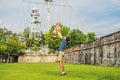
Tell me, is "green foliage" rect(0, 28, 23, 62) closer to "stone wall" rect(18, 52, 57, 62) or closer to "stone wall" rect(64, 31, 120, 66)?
"stone wall" rect(18, 52, 57, 62)

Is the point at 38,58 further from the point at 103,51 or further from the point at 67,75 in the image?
the point at 67,75

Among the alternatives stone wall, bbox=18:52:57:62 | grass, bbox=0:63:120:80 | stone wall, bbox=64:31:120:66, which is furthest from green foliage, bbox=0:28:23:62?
grass, bbox=0:63:120:80

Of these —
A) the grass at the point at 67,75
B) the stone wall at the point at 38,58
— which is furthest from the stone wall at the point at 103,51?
the stone wall at the point at 38,58

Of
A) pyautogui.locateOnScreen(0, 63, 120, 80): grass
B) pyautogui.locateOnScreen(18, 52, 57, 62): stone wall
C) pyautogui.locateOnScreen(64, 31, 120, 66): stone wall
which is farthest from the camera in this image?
pyautogui.locateOnScreen(18, 52, 57, 62): stone wall

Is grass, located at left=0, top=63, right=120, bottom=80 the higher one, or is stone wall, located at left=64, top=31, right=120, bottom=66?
stone wall, located at left=64, top=31, right=120, bottom=66

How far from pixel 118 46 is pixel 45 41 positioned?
2476 inches

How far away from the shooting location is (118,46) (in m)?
23.2

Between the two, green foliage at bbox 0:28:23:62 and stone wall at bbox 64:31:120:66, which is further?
green foliage at bbox 0:28:23:62

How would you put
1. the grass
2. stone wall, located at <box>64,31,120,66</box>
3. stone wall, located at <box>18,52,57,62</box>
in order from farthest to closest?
1. stone wall, located at <box>18,52,57,62</box>
2. stone wall, located at <box>64,31,120,66</box>
3. the grass

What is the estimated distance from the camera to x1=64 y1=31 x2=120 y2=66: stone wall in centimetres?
2367

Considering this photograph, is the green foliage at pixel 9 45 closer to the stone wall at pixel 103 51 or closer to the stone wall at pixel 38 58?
the stone wall at pixel 38 58

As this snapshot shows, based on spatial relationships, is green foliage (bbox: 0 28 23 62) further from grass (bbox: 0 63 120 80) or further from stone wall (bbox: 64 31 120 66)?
grass (bbox: 0 63 120 80)

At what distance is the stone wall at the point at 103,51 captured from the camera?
23.7 meters

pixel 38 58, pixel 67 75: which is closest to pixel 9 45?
pixel 38 58
